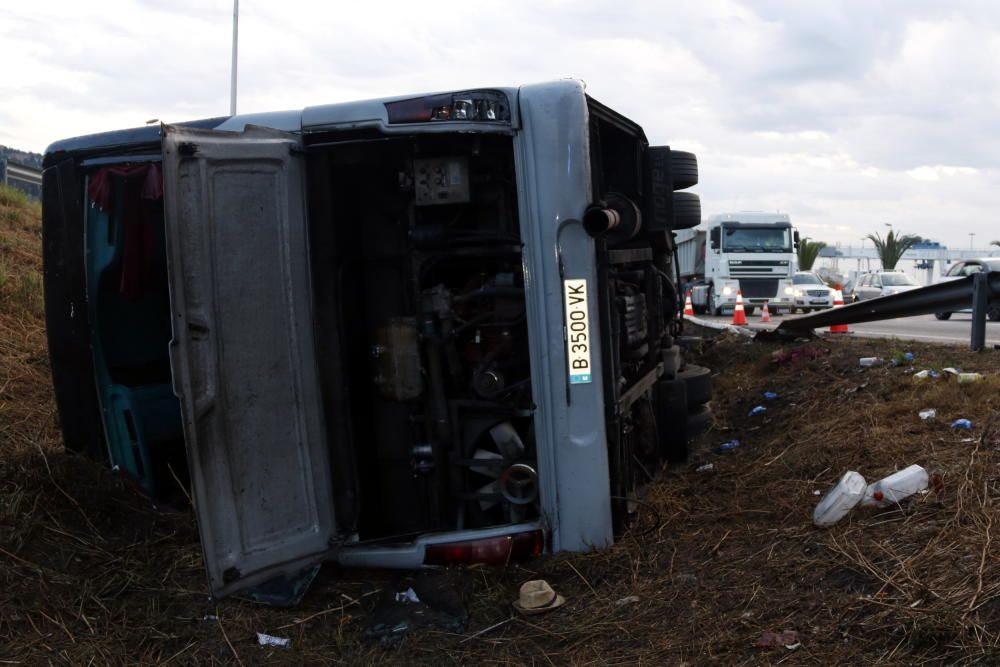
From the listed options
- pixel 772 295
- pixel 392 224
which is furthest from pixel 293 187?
pixel 772 295

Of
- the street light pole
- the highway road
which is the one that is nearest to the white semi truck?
the highway road

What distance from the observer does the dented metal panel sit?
341 centimetres

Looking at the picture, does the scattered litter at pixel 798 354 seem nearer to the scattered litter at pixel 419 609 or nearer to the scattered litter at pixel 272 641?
the scattered litter at pixel 419 609

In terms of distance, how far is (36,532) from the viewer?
413 centimetres

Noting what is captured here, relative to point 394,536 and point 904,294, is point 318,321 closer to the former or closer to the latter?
point 394,536

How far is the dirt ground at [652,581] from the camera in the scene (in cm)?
304

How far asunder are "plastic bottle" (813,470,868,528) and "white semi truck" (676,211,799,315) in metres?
19.4

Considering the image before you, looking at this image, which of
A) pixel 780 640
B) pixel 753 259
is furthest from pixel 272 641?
pixel 753 259

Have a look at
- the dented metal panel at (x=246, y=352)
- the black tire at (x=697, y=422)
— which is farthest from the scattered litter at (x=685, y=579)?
the black tire at (x=697, y=422)

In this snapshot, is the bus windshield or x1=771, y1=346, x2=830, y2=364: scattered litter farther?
the bus windshield

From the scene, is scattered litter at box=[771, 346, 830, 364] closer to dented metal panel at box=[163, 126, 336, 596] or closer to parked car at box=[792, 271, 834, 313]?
dented metal panel at box=[163, 126, 336, 596]

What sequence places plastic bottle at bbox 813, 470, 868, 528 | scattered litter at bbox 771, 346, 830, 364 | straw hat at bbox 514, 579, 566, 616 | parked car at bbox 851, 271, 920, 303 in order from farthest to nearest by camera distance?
1. parked car at bbox 851, 271, 920, 303
2. scattered litter at bbox 771, 346, 830, 364
3. plastic bottle at bbox 813, 470, 868, 528
4. straw hat at bbox 514, 579, 566, 616

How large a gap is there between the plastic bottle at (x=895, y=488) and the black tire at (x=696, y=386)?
2.09 meters

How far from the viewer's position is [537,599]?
3.60 meters
